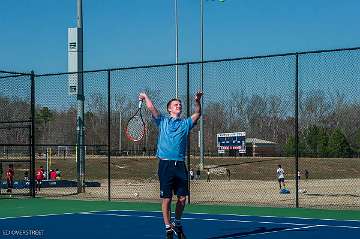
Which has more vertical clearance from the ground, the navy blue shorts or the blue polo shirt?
the blue polo shirt

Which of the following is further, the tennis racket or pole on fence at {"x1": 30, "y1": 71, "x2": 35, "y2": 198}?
pole on fence at {"x1": 30, "y1": 71, "x2": 35, "y2": 198}

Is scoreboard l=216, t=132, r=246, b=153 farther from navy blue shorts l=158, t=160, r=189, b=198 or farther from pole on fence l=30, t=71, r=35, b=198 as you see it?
navy blue shorts l=158, t=160, r=189, b=198

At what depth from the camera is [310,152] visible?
1794 inches

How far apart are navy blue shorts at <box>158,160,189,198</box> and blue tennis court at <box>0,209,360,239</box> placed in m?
1.18

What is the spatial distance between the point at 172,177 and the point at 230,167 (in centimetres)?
5043

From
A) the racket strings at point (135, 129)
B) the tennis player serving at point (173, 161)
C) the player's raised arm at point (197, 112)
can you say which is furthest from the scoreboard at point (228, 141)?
the tennis player serving at point (173, 161)

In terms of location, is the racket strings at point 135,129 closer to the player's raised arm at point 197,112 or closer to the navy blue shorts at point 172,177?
the player's raised arm at point 197,112

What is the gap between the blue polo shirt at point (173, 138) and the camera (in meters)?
11.5

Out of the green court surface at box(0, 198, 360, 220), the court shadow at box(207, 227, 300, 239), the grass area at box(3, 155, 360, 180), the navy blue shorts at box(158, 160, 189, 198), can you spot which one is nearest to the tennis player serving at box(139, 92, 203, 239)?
the navy blue shorts at box(158, 160, 189, 198)

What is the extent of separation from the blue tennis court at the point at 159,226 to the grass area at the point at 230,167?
117 feet

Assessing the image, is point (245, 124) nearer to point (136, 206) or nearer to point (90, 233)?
point (136, 206)

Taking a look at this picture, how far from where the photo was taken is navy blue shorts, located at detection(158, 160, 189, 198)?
451 inches

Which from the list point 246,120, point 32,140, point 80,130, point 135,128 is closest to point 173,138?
point 135,128

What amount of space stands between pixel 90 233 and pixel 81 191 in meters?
15.0
